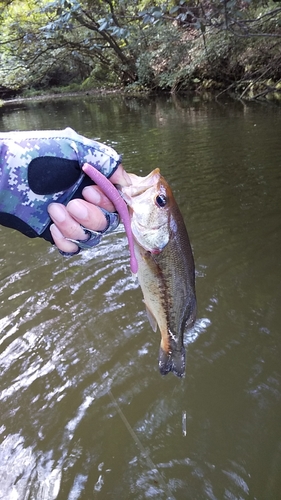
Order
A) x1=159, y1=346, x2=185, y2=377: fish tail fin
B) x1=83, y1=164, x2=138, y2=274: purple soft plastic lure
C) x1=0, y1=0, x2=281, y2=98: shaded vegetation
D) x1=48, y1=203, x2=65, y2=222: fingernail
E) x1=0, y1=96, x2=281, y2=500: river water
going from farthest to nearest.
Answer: x1=0, y1=0, x2=281, y2=98: shaded vegetation < x1=0, y1=96, x2=281, y2=500: river water < x1=159, y1=346, x2=185, y2=377: fish tail fin < x1=48, y1=203, x2=65, y2=222: fingernail < x1=83, y1=164, x2=138, y2=274: purple soft plastic lure

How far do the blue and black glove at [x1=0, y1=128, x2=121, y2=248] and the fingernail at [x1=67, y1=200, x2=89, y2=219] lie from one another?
33 millimetres

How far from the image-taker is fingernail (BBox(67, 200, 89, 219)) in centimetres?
169

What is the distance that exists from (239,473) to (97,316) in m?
2.06

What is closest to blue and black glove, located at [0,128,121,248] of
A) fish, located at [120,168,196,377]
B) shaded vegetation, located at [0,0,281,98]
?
fish, located at [120,168,196,377]

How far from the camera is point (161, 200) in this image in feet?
6.25

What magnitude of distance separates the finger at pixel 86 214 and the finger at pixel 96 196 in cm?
2

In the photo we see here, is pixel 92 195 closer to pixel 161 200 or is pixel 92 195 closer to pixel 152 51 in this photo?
pixel 161 200

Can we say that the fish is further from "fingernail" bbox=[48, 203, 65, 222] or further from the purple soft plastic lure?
"fingernail" bbox=[48, 203, 65, 222]

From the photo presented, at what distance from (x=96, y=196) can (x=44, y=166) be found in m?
0.25

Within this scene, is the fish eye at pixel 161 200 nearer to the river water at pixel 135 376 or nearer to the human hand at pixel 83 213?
the human hand at pixel 83 213

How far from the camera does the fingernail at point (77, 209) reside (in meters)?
1.69

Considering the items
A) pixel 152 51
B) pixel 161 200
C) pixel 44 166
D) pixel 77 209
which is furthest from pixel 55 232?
pixel 152 51

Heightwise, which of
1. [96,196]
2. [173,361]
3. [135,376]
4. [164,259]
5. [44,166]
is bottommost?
[135,376]

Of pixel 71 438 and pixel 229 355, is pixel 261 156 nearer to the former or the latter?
pixel 229 355
